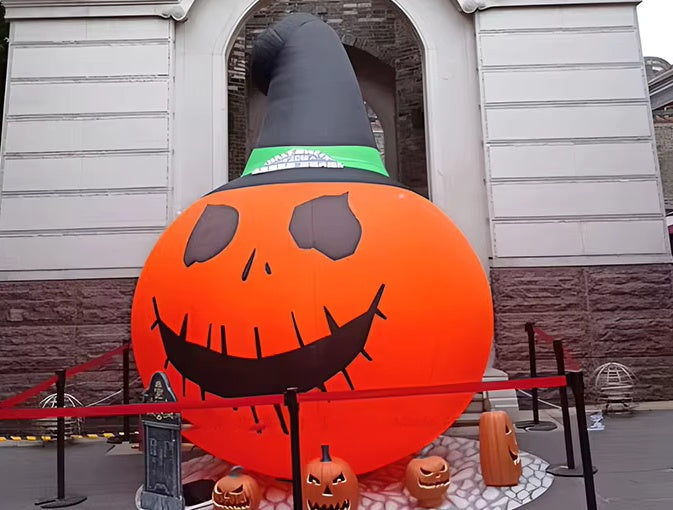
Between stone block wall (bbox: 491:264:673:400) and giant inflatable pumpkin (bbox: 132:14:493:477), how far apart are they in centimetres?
367

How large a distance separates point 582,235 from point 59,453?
6.23m

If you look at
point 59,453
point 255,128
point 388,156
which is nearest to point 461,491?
point 59,453

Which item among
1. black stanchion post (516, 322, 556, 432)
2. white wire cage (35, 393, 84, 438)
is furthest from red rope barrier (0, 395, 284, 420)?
black stanchion post (516, 322, 556, 432)

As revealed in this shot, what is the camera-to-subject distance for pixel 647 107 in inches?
316

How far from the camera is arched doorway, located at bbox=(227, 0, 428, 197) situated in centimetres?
1332

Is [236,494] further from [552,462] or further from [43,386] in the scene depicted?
[552,462]

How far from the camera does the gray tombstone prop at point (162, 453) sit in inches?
140

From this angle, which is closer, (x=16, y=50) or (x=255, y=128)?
(x=16, y=50)

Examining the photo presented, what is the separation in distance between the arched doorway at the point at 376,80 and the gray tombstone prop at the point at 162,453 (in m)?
10.2

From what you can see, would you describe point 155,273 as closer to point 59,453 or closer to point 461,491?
point 59,453

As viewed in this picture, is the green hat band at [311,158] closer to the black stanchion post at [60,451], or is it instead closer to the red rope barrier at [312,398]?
the red rope barrier at [312,398]

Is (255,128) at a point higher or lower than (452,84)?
higher

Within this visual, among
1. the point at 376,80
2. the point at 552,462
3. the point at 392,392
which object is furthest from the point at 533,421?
the point at 376,80

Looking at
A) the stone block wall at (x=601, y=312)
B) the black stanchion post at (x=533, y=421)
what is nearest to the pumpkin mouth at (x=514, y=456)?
the black stanchion post at (x=533, y=421)
